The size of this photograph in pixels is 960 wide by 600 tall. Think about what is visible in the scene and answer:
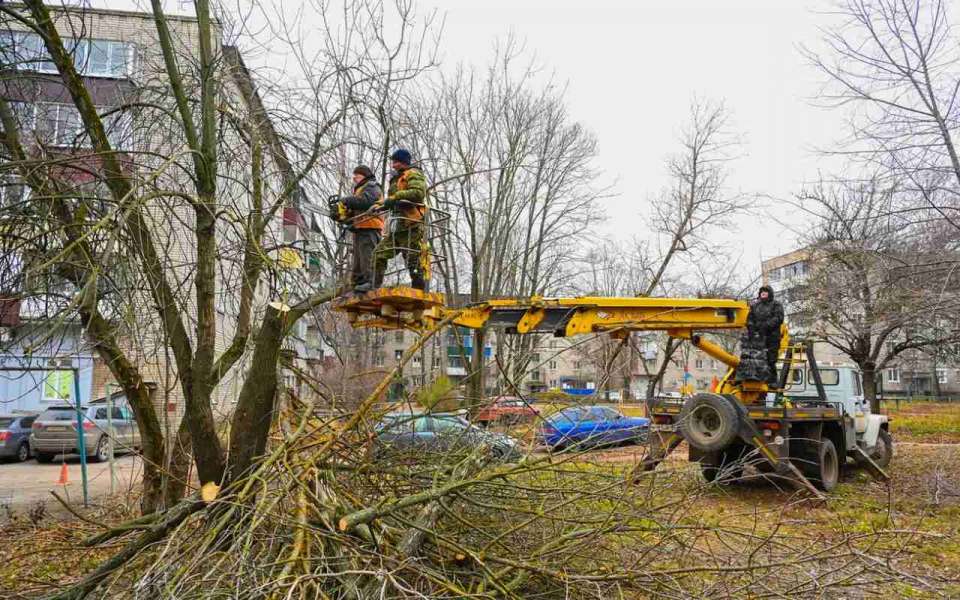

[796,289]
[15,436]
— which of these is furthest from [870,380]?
[15,436]

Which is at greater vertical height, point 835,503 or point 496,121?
point 496,121

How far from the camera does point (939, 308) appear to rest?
29.2 ft

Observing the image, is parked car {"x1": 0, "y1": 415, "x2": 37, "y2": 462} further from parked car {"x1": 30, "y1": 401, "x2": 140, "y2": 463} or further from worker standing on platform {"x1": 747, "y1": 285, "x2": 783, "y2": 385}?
worker standing on platform {"x1": 747, "y1": 285, "x2": 783, "y2": 385}

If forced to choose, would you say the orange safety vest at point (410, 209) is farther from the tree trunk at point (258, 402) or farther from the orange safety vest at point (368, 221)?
the tree trunk at point (258, 402)

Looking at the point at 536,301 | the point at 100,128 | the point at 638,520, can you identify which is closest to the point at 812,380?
the point at 536,301

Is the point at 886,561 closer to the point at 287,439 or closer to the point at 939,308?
the point at 287,439

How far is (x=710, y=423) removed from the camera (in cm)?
917

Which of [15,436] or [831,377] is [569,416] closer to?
[831,377]

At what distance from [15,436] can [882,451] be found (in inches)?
671

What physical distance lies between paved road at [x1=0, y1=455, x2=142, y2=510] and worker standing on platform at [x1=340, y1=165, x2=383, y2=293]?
3.07 metres

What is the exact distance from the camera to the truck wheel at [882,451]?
12204 millimetres

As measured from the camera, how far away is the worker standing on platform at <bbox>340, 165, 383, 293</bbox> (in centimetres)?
640

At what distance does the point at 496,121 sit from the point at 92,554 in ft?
41.3

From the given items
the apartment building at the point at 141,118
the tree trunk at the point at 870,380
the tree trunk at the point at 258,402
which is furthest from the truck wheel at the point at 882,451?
the tree trunk at the point at 258,402
